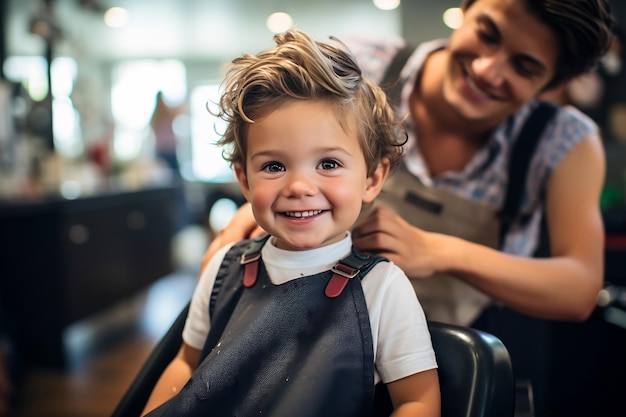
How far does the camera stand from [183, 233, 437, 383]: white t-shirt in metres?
0.79

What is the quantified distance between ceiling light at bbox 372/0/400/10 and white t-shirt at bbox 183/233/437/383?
5021 mm

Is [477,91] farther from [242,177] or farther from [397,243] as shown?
[242,177]

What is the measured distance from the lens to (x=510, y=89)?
1085mm

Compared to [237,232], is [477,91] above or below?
above

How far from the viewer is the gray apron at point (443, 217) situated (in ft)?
3.86

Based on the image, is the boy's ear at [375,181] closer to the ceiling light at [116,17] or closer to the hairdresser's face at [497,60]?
the hairdresser's face at [497,60]

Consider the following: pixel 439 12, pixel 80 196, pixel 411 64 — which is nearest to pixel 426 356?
pixel 411 64

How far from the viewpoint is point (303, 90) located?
31.2 inches

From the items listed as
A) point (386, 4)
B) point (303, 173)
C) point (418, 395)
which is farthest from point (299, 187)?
point (386, 4)

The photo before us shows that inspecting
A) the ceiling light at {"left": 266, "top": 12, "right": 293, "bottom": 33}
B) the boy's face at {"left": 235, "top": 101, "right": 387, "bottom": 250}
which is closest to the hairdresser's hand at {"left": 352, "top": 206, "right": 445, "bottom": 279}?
the boy's face at {"left": 235, "top": 101, "right": 387, "bottom": 250}

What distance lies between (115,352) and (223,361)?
2.63m

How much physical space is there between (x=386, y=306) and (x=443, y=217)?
0.43m

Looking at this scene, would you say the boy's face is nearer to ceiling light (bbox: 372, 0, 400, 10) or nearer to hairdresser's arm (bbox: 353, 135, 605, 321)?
hairdresser's arm (bbox: 353, 135, 605, 321)

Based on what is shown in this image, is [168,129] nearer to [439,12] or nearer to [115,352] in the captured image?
[439,12]
